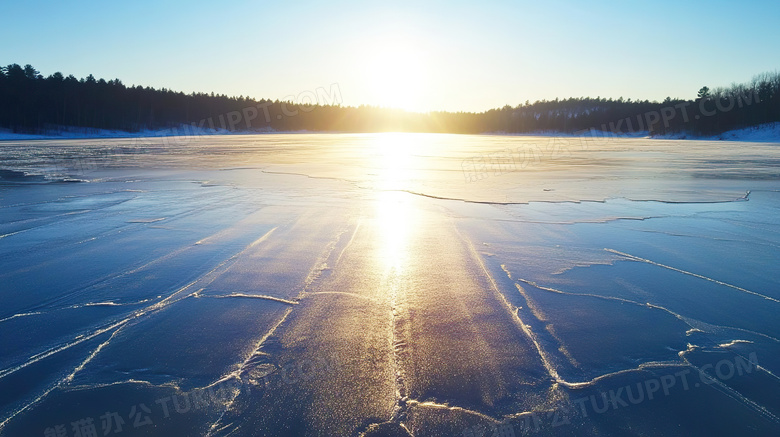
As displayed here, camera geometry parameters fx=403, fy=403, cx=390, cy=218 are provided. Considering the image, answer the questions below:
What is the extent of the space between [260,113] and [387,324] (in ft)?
361

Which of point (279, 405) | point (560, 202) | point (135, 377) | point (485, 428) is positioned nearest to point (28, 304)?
point (135, 377)

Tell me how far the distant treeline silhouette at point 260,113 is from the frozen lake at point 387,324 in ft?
231

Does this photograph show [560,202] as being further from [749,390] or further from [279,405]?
[279,405]

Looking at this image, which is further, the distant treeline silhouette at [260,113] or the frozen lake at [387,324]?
the distant treeline silhouette at [260,113]

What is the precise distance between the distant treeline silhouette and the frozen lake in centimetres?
7042

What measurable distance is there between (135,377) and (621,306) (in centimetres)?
356

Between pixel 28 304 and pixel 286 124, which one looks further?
pixel 286 124

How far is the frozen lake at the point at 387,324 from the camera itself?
2.07 meters

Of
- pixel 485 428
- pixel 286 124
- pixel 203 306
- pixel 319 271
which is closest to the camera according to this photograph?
pixel 485 428

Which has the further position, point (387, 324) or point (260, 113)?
point (260, 113)

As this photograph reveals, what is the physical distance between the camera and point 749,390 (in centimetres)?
225

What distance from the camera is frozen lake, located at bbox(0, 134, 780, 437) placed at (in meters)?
2.07

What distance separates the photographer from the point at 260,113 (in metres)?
104

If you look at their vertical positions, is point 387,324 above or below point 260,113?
below
